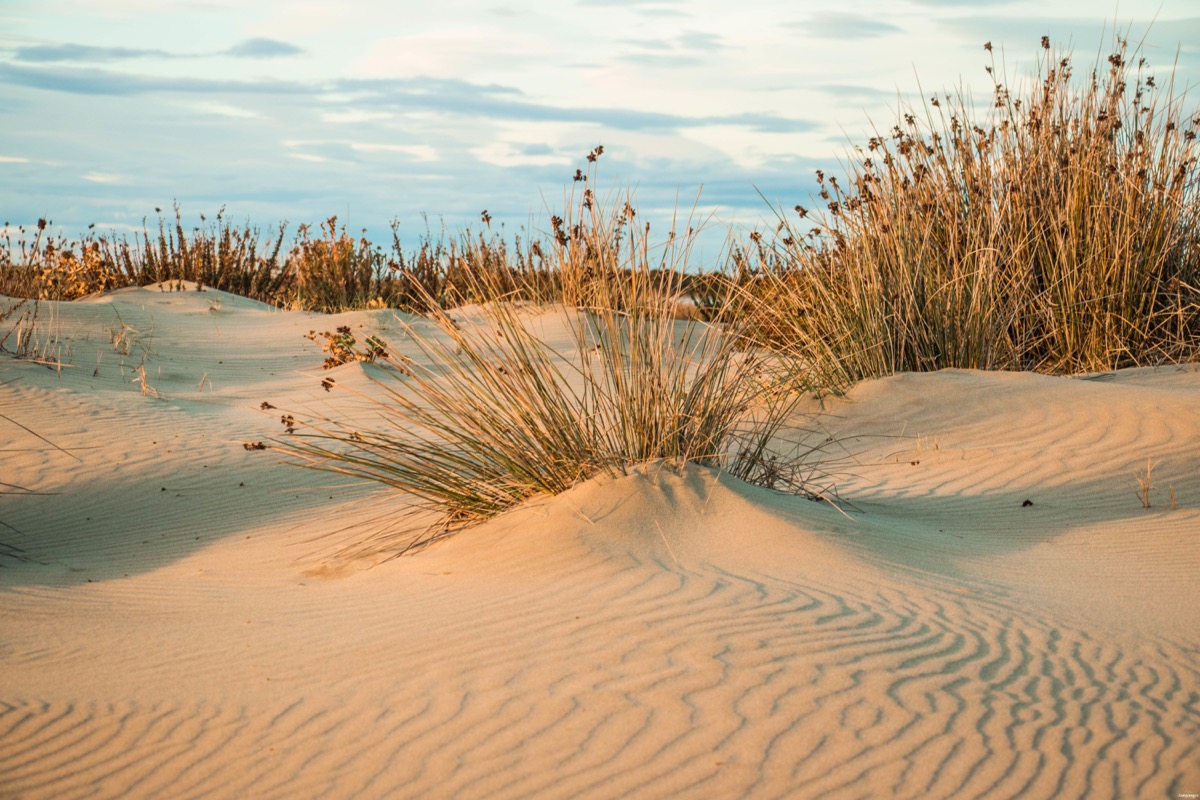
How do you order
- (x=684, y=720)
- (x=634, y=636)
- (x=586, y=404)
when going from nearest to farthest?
(x=684, y=720) → (x=634, y=636) → (x=586, y=404)

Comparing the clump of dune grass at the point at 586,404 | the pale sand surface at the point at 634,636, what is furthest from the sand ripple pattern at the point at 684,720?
the clump of dune grass at the point at 586,404

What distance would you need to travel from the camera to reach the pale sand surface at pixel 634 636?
7.98 ft

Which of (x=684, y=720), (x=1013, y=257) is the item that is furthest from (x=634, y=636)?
(x=1013, y=257)

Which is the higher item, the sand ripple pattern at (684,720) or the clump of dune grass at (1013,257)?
the clump of dune grass at (1013,257)

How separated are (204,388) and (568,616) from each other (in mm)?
6694

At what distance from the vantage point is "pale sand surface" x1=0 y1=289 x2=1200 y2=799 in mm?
2432

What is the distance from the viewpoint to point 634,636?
9.85ft

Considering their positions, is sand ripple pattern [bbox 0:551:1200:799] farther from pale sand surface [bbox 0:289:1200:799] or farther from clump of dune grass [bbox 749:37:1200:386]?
clump of dune grass [bbox 749:37:1200:386]

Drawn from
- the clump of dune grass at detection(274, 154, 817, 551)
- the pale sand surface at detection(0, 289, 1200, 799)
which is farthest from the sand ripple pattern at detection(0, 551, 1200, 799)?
the clump of dune grass at detection(274, 154, 817, 551)

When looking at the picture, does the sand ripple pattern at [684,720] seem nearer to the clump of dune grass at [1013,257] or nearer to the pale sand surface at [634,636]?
the pale sand surface at [634,636]

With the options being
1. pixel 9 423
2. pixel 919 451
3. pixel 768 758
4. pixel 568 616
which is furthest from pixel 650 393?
pixel 9 423

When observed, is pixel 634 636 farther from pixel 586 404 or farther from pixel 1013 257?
pixel 1013 257

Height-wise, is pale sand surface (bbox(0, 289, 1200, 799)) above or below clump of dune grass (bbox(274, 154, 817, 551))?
below

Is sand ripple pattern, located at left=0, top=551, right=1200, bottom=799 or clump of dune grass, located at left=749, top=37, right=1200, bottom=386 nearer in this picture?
sand ripple pattern, located at left=0, top=551, right=1200, bottom=799
